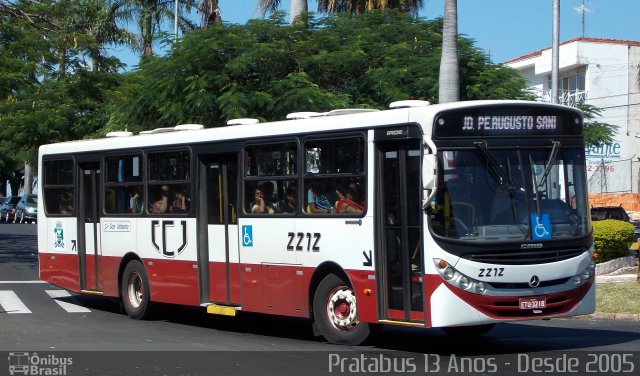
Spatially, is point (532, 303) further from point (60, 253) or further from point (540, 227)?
point (60, 253)

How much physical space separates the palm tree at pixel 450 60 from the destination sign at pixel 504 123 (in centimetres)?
875

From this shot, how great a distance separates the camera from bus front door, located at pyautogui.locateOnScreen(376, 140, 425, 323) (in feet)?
39.5

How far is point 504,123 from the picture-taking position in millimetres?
12141

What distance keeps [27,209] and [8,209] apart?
156 inches

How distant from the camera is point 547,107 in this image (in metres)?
12.5

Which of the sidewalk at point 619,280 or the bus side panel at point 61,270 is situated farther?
the bus side panel at point 61,270

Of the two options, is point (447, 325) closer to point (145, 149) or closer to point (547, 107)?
point (547, 107)

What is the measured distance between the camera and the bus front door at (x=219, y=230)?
49.1 feet

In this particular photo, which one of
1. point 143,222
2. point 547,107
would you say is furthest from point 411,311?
point 143,222

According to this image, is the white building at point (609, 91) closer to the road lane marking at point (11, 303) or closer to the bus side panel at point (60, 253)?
the road lane marking at point (11, 303)

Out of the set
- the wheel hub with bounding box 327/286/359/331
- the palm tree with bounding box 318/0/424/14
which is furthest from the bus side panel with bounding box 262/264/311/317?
the palm tree with bounding box 318/0/424/14

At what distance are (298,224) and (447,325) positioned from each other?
119 inches

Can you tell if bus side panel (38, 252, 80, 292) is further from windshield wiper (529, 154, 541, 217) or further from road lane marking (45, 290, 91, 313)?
windshield wiper (529, 154, 541, 217)

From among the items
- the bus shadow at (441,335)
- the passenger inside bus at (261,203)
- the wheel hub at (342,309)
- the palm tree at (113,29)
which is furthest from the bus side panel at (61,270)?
the palm tree at (113,29)
